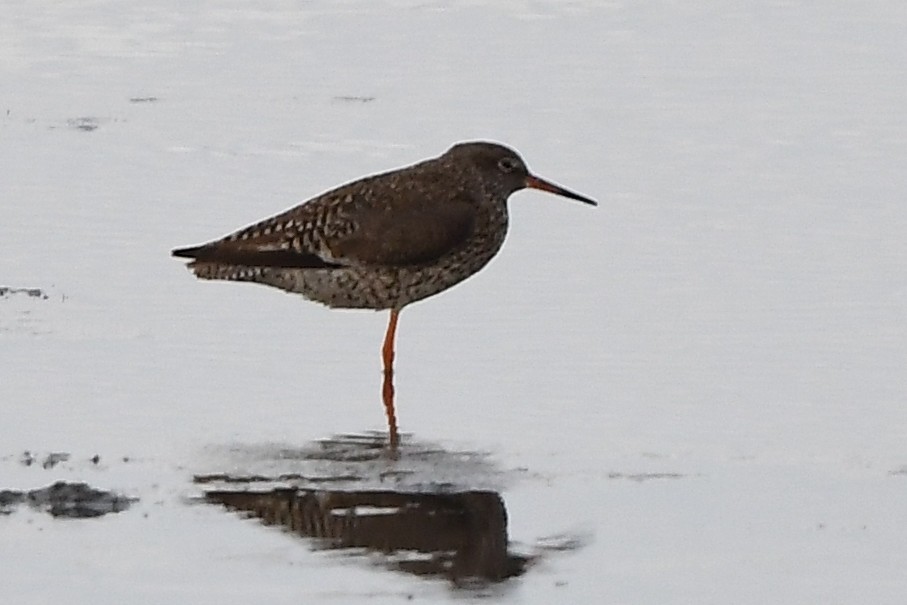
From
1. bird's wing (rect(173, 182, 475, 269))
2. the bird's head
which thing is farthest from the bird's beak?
bird's wing (rect(173, 182, 475, 269))

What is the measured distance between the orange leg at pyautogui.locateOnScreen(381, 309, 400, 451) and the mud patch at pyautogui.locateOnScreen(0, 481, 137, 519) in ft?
3.61

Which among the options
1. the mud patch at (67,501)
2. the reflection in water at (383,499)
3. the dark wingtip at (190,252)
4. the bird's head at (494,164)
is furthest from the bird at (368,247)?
the mud patch at (67,501)

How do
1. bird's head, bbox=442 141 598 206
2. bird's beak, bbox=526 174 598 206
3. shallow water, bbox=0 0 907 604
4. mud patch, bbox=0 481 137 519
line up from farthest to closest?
bird's beak, bbox=526 174 598 206
bird's head, bbox=442 141 598 206
mud patch, bbox=0 481 137 519
shallow water, bbox=0 0 907 604

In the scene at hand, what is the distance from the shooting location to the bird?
901 centimetres

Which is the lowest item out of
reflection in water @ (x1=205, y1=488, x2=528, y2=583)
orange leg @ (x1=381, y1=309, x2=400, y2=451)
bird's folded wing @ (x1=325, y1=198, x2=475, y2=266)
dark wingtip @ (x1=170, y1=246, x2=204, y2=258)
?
reflection in water @ (x1=205, y1=488, x2=528, y2=583)

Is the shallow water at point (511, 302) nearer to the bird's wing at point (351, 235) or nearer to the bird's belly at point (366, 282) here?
the bird's belly at point (366, 282)

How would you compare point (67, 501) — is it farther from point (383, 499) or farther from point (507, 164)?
point (507, 164)

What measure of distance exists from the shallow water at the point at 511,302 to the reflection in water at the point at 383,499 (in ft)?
0.15

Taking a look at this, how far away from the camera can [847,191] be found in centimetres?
1098

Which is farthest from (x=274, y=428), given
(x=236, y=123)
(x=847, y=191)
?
(x=236, y=123)

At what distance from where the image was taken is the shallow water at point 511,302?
21.9ft

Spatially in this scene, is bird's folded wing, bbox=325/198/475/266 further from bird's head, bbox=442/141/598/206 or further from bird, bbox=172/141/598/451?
bird's head, bbox=442/141/598/206

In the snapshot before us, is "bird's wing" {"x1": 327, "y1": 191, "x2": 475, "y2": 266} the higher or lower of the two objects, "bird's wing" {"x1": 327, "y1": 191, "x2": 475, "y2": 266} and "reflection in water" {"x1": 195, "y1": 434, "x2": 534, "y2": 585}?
the higher

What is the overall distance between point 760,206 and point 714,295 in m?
1.41
